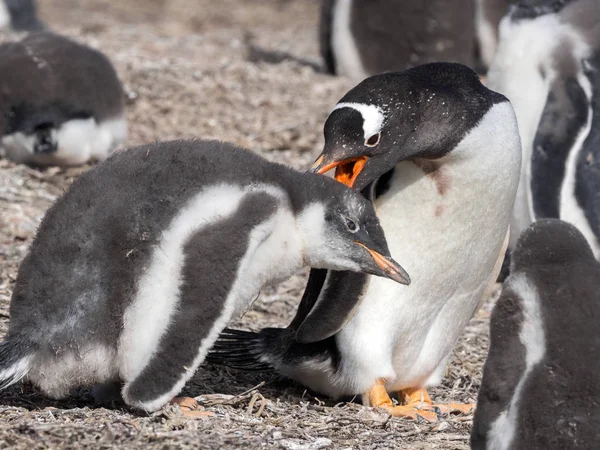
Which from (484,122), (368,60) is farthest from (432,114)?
(368,60)

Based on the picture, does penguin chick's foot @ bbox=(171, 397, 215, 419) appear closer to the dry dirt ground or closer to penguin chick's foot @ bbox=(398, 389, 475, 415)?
the dry dirt ground

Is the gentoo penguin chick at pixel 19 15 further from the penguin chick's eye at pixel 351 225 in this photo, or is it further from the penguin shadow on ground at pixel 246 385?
the penguin chick's eye at pixel 351 225

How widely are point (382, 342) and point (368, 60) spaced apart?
692 cm

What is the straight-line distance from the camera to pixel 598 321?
3158 mm

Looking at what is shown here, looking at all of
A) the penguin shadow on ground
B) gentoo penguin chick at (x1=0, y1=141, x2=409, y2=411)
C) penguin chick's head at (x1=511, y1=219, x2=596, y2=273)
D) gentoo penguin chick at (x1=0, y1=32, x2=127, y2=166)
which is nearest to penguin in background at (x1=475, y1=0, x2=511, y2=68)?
gentoo penguin chick at (x1=0, y1=32, x2=127, y2=166)

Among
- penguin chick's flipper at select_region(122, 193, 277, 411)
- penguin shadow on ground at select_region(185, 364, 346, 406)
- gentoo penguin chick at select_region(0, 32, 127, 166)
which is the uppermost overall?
penguin chick's flipper at select_region(122, 193, 277, 411)

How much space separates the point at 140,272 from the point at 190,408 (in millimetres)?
535

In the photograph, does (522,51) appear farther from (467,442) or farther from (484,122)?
(467,442)

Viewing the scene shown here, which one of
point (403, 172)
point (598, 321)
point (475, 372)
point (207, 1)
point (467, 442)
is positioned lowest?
point (207, 1)

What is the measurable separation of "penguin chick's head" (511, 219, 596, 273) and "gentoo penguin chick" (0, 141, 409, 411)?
95 centimetres

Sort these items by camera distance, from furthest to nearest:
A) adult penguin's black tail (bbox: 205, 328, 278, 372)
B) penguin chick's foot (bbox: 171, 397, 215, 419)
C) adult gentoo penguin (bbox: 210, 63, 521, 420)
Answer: adult penguin's black tail (bbox: 205, 328, 278, 372), adult gentoo penguin (bbox: 210, 63, 521, 420), penguin chick's foot (bbox: 171, 397, 215, 419)

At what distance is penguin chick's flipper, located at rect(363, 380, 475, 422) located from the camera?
441cm

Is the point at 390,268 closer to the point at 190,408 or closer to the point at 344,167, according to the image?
the point at 344,167

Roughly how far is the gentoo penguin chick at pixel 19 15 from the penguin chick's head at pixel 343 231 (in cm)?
797
